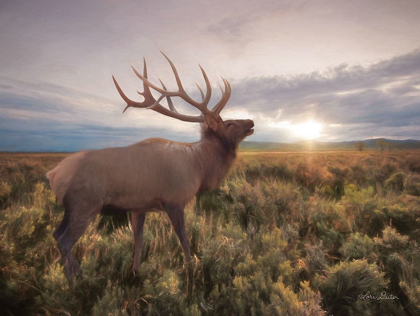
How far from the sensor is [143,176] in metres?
2.73

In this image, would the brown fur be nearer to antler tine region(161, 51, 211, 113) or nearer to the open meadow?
the open meadow

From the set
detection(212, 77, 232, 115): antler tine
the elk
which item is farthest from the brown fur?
detection(212, 77, 232, 115): antler tine

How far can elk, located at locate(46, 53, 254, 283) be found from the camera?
2438 millimetres

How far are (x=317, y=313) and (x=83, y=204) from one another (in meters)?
2.28

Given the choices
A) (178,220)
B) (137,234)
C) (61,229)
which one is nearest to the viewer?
(61,229)

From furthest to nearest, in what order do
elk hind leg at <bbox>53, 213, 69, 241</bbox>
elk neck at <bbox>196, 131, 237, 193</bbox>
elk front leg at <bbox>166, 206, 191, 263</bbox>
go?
elk neck at <bbox>196, 131, 237, 193</bbox> < elk front leg at <bbox>166, 206, 191, 263</bbox> < elk hind leg at <bbox>53, 213, 69, 241</bbox>

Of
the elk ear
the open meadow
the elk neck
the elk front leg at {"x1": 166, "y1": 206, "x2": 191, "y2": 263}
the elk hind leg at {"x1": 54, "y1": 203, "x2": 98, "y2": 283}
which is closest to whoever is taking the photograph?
the open meadow

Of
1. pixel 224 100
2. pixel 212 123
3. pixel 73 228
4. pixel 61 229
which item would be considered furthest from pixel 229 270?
pixel 224 100

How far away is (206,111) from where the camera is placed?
12.3 ft

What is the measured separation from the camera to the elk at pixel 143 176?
2.44m

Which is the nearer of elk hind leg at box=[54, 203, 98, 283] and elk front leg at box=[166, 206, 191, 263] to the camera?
elk hind leg at box=[54, 203, 98, 283]
